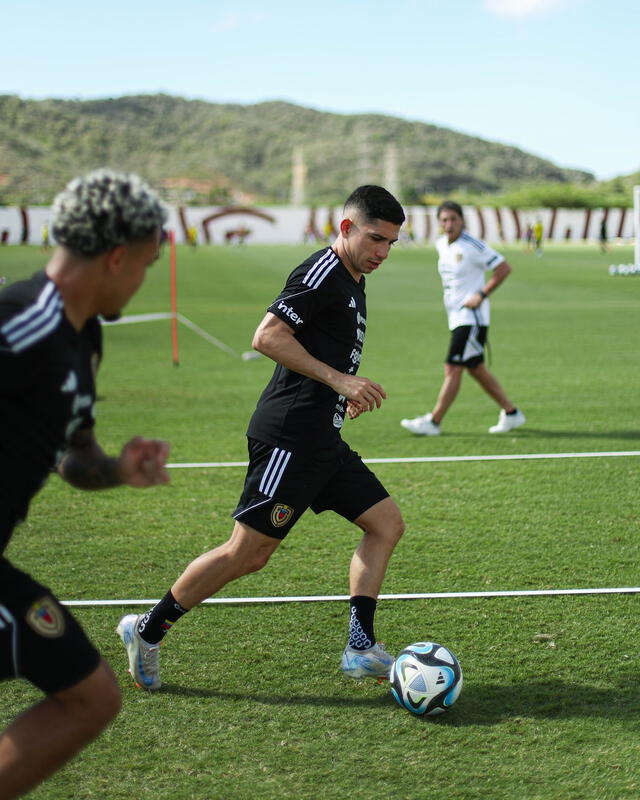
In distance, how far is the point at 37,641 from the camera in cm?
254

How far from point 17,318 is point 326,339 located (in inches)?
78.3

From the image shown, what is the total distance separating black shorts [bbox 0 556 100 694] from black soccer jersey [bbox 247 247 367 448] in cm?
171

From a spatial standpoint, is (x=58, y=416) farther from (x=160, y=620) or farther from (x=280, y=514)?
(x=160, y=620)

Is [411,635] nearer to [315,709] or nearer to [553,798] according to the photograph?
[315,709]

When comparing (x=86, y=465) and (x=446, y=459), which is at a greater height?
(x=86, y=465)

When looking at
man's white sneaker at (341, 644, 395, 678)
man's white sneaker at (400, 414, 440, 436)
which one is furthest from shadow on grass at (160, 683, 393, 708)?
man's white sneaker at (400, 414, 440, 436)

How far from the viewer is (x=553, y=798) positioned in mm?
3309

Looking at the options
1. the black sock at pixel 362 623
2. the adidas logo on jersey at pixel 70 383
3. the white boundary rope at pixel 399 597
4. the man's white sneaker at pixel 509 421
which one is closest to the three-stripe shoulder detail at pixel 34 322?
the adidas logo on jersey at pixel 70 383

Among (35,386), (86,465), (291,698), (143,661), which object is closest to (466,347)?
(291,698)

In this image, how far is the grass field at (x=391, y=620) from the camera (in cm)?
353

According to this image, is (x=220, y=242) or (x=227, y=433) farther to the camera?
(x=220, y=242)

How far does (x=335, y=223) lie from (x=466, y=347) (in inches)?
2791

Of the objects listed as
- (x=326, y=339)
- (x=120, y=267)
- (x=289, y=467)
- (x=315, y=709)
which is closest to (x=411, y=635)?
(x=315, y=709)

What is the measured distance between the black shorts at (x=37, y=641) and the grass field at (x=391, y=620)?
102 centimetres
